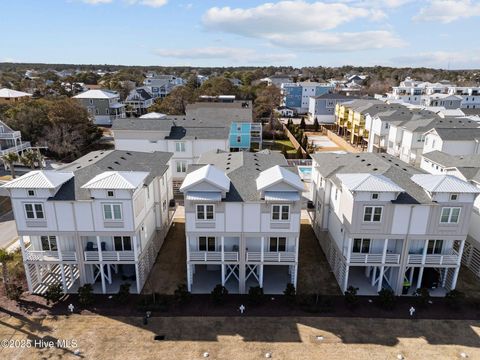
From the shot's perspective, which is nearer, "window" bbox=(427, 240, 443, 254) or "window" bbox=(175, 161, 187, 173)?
"window" bbox=(427, 240, 443, 254)

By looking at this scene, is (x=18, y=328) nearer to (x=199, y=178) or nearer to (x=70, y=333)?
(x=70, y=333)

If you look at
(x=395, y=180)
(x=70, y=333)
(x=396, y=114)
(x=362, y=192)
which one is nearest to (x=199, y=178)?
(x=362, y=192)

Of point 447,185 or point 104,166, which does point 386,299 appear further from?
point 104,166

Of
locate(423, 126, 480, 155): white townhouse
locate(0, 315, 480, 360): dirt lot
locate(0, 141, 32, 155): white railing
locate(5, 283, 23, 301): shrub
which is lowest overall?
locate(0, 315, 480, 360): dirt lot

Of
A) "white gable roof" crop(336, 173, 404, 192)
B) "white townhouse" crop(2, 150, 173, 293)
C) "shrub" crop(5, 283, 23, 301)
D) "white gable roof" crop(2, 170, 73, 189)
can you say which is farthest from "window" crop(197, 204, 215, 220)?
"shrub" crop(5, 283, 23, 301)

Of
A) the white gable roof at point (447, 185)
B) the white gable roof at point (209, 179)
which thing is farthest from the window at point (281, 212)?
the white gable roof at point (447, 185)

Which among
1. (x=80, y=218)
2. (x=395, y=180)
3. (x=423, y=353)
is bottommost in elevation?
(x=423, y=353)

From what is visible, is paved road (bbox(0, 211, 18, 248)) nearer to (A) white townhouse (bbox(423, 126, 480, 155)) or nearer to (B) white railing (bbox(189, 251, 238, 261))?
(B) white railing (bbox(189, 251, 238, 261))
